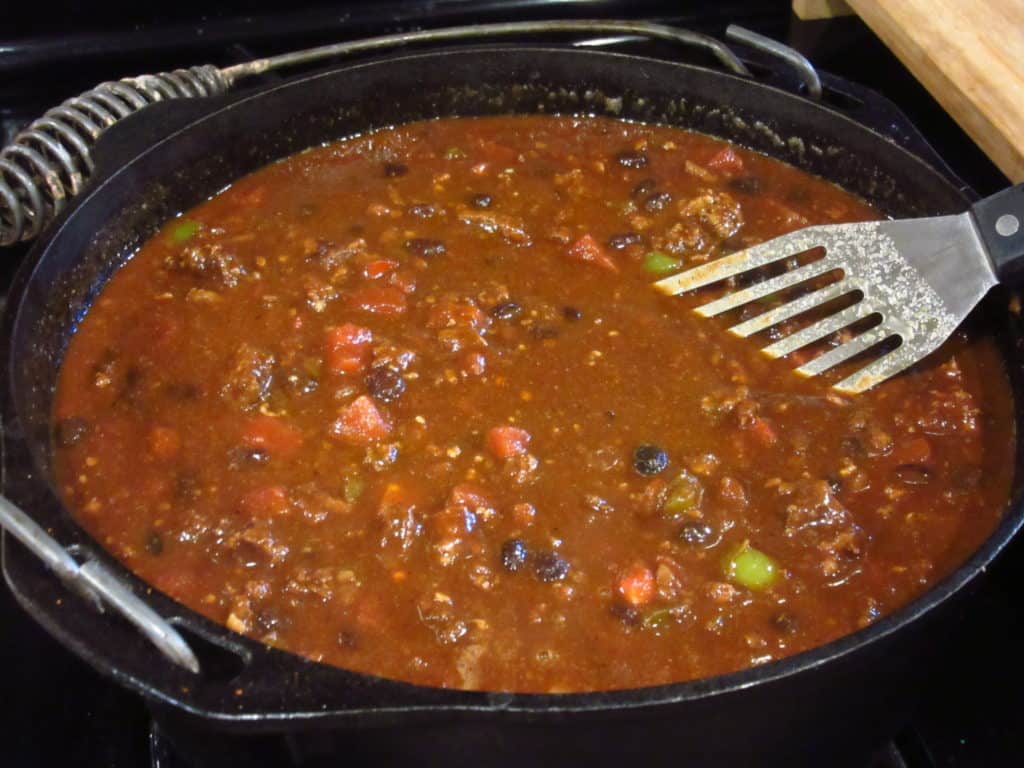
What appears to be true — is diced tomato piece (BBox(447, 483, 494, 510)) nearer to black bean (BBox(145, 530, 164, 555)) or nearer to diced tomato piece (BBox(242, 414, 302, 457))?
diced tomato piece (BBox(242, 414, 302, 457))

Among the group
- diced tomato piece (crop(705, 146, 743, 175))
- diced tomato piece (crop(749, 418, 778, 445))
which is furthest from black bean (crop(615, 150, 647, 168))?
diced tomato piece (crop(749, 418, 778, 445))

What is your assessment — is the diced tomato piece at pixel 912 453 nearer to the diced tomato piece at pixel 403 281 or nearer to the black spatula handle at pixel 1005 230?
the black spatula handle at pixel 1005 230

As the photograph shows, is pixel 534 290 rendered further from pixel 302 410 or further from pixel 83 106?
pixel 83 106

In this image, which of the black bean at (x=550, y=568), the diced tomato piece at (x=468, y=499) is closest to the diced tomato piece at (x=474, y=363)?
the diced tomato piece at (x=468, y=499)

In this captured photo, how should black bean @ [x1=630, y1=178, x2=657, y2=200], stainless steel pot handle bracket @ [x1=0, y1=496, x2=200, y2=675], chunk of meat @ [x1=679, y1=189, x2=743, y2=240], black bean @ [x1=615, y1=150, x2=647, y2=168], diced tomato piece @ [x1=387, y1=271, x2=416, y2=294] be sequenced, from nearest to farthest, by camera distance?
stainless steel pot handle bracket @ [x1=0, y1=496, x2=200, y2=675] → diced tomato piece @ [x1=387, y1=271, x2=416, y2=294] → chunk of meat @ [x1=679, y1=189, x2=743, y2=240] → black bean @ [x1=630, y1=178, x2=657, y2=200] → black bean @ [x1=615, y1=150, x2=647, y2=168]

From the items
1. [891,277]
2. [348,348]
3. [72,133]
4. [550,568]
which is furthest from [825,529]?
[72,133]

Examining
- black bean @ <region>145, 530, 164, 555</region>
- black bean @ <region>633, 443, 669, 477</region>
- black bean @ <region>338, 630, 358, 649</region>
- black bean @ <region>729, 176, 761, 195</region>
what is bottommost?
black bean @ <region>338, 630, 358, 649</region>

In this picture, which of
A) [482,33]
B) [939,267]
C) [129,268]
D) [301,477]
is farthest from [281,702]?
[482,33]
